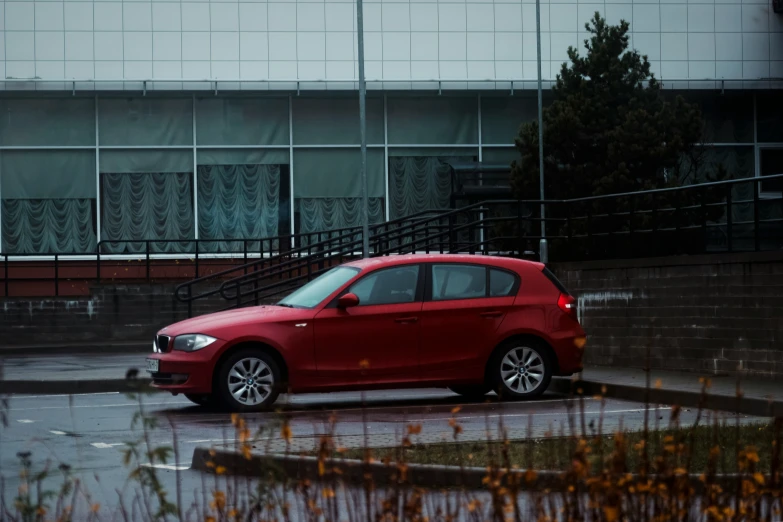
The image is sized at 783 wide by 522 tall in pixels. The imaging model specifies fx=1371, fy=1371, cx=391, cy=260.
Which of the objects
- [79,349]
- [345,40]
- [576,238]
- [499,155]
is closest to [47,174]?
[345,40]

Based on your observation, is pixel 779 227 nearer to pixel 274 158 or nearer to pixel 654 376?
pixel 654 376

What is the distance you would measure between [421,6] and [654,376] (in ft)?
64.6

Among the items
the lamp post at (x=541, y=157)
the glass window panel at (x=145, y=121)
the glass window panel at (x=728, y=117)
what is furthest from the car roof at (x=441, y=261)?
the glass window panel at (x=728, y=117)

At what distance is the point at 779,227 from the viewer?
16.4 metres

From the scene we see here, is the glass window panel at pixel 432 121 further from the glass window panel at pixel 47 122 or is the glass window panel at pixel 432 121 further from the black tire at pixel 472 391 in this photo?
the black tire at pixel 472 391

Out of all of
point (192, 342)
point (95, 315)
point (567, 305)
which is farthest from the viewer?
point (95, 315)

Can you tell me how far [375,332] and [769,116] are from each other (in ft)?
77.4

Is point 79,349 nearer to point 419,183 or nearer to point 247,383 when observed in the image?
point 419,183

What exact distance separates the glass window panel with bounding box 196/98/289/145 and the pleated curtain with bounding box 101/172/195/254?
4.05 feet

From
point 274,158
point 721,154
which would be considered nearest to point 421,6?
point 274,158

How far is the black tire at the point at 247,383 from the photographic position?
13.6 metres

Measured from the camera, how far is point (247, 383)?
1366 cm

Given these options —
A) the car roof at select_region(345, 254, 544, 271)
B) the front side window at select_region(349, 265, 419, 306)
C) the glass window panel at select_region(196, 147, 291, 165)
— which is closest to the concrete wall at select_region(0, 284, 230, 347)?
the glass window panel at select_region(196, 147, 291, 165)

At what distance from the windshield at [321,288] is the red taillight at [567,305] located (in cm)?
229
